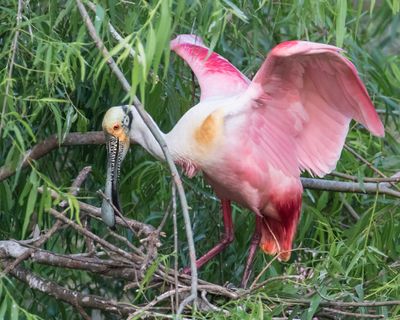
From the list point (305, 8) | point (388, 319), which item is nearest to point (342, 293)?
point (388, 319)

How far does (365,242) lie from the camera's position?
12.5ft

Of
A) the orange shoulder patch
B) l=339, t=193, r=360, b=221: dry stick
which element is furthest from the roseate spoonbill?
l=339, t=193, r=360, b=221: dry stick

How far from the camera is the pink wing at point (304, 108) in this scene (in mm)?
3975

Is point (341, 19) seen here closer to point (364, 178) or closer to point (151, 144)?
point (364, 178)

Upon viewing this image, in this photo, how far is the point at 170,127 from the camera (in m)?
4.50

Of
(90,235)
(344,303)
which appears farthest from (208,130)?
(344,303)

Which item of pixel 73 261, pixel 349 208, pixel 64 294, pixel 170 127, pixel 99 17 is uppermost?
pixel 99 17

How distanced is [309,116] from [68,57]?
1171 millimetres

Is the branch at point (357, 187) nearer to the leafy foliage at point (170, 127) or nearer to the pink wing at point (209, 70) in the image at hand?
the leafy foliage at point (170, 127)

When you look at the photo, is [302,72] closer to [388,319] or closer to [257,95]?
[257,95]

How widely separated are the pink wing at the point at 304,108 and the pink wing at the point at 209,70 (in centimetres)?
25

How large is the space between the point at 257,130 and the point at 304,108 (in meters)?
0.17

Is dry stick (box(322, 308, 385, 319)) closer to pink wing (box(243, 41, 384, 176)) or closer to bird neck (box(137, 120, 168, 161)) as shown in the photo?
pink wing (box(243, 41, 384, 176))

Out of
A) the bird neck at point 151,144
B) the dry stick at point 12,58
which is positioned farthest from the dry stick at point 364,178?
the dry stick at point 12,58
